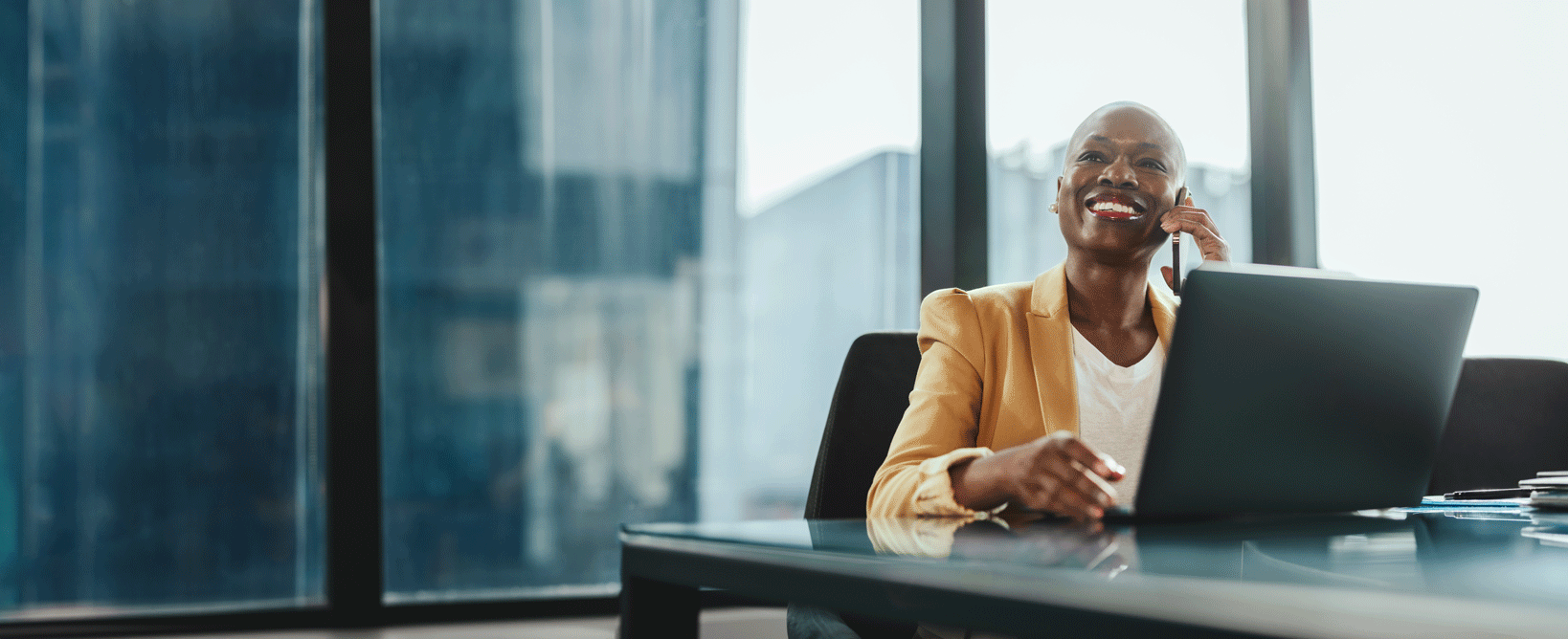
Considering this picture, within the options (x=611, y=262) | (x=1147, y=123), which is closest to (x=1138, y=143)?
(x=1147, y=123)

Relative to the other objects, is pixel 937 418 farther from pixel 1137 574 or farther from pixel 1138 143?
pixel 1137 574

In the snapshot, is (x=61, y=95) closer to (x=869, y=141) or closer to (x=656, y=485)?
(x=656, y=485)

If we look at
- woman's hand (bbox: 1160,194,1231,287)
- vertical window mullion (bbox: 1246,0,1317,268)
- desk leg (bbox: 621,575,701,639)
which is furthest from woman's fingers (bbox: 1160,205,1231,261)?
vertical window mullion (bbox: 1246,0,1317,268)

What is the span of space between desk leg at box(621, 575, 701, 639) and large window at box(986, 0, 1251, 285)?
86.7 inches

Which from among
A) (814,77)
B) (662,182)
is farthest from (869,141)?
(662,182)

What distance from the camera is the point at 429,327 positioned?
249cm

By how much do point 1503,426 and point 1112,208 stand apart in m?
0.85

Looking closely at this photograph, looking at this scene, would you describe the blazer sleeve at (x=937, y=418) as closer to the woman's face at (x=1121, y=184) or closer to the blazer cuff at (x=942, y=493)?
the blazer cuff at (x=942, y=493)

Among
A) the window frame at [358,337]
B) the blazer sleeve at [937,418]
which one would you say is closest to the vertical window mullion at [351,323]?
the window frame at [358,337]

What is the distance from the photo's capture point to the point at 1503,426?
174cm

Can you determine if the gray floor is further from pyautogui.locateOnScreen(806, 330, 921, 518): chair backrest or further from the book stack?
the book stack

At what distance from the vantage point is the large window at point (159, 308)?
2.27m

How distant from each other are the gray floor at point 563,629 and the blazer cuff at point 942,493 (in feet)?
4.53

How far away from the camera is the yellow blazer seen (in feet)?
4.06
